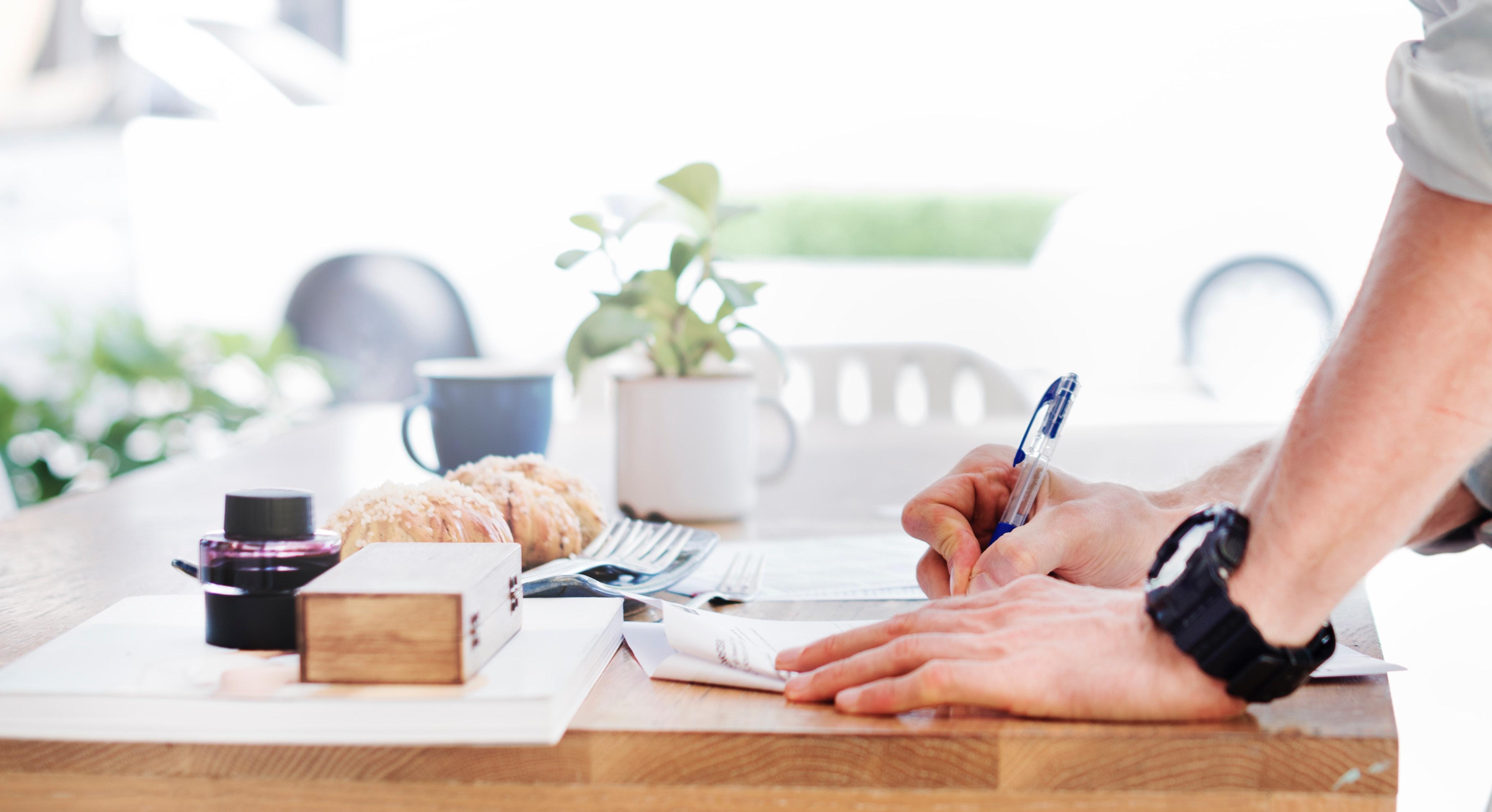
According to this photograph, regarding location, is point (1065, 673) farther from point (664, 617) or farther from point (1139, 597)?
point (664, 617)

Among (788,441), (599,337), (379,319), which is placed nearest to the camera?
(599,337)

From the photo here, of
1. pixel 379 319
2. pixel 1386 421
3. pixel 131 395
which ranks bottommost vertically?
pixel 131 395

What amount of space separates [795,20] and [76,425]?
5.99 m

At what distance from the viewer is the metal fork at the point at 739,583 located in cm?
79

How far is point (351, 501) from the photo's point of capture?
0.75m

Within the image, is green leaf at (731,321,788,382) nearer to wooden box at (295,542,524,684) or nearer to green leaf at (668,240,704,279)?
green leaf at (668,240,704,279)

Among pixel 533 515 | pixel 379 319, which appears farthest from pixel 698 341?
pixel 379 319

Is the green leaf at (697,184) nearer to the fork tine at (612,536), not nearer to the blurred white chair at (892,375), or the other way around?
the fork tine at (612,536)

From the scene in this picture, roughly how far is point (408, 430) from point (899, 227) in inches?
301

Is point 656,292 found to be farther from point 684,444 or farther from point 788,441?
point 788,441

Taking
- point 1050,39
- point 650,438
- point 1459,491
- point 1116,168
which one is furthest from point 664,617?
point 1050,39

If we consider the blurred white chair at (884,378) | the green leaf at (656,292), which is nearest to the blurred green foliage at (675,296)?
the green leaf at (656,292)

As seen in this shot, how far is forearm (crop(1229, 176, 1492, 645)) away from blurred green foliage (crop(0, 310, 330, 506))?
111 inches

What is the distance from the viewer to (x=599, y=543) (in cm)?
90
